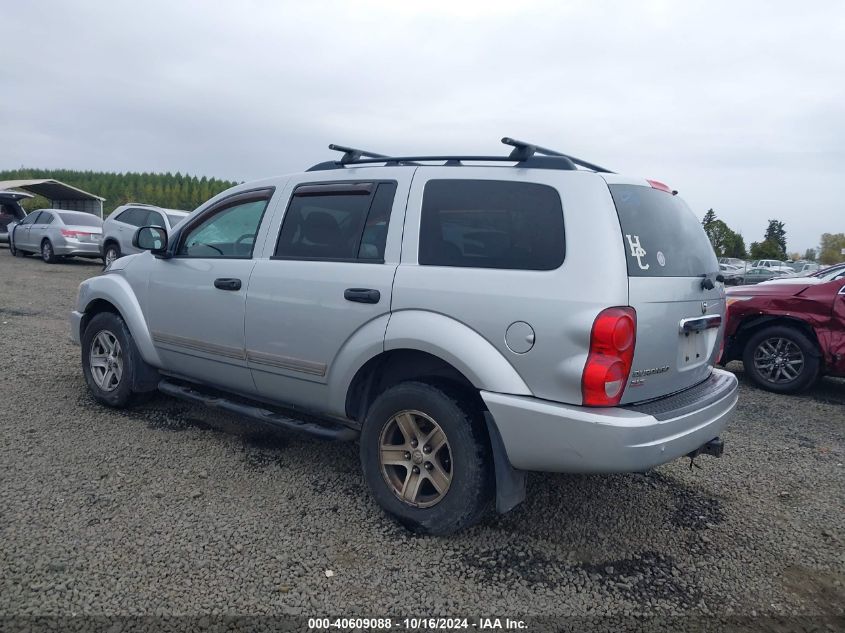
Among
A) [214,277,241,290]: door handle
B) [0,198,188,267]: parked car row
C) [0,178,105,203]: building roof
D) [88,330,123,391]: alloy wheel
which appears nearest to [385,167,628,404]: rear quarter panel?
[214,277,241,290]: door handle

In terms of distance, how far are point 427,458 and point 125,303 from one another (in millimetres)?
2833

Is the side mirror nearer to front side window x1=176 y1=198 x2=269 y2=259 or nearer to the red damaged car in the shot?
front side window x1=176 y1=198 x2=269 y2=259

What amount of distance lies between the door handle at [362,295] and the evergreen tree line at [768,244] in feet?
135

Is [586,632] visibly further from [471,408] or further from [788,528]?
[788,528]

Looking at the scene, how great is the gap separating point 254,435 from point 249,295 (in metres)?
1.21

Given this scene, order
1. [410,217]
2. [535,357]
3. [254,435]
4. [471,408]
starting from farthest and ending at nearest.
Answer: [254,435] → [410,217] → [471,408] → [535,357]

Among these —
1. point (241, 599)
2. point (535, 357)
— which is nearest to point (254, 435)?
point (241, 599)

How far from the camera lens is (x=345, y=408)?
3.50 metres

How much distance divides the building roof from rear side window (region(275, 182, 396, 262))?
2775cm

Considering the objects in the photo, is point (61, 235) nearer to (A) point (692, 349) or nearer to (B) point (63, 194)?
(B) point (63, 194)

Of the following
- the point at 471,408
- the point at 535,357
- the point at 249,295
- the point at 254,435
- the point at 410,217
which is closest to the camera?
the point at 535,357

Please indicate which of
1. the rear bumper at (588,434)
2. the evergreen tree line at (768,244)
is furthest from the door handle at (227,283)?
the evergreen tree line at (768,244)

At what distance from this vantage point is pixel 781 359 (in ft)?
21.5

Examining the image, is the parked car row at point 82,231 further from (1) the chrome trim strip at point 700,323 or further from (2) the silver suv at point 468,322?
(1) the chrome trim strip at point 700,323
